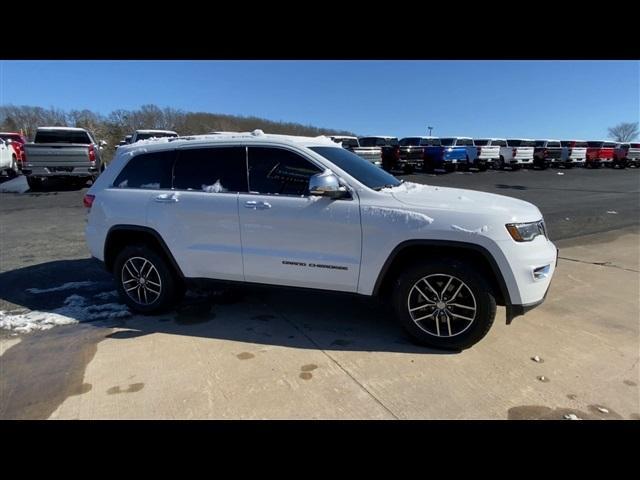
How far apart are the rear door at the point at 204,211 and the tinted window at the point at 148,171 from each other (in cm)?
10

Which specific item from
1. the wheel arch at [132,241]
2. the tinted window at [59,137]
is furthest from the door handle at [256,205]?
the tinted window at [59,137]

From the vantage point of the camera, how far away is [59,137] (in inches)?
571

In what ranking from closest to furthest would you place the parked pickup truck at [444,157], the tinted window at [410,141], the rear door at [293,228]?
the rear door at [293,228] → the parked pickup truck at [444,157] → the tinted window at [410,141]

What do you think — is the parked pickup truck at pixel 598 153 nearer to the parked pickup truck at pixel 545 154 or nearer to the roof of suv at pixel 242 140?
the parked pickup truck at pixel 545 154

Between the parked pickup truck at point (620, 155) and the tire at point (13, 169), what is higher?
the parked pickup truck at point (620, 155)

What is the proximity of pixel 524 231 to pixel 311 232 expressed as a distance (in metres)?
1.76

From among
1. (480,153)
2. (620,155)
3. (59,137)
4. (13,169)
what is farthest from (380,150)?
(620,155)

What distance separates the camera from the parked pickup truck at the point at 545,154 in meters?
30.8

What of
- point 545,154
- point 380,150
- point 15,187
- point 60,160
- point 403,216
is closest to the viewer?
point 403,216

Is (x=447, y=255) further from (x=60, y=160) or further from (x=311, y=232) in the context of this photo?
(x=60, y=160)

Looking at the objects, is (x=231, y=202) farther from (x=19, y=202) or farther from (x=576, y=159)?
(x=576, y=159)

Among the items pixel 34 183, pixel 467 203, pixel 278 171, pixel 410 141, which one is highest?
pixel 410 141

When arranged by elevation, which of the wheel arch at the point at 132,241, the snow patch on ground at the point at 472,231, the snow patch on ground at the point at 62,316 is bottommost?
the snow patch on ground at the point at 62,316
